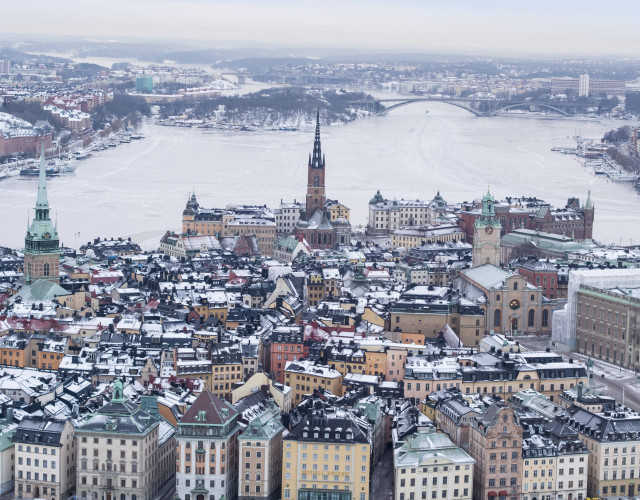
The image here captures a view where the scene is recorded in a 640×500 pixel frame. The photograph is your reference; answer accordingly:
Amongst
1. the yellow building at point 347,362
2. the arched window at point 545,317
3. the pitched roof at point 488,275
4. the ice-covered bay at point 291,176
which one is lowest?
the ice-covered bay at point 291,176

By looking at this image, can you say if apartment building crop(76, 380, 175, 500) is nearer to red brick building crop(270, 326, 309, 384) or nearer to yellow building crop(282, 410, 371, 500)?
yellow building crop(282, 410, 371, 500)

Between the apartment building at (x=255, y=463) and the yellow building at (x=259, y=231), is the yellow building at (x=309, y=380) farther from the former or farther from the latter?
the yellow building at (x=259, y=231)

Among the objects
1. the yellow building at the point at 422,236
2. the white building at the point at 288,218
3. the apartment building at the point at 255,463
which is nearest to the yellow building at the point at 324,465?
the apartment building at the point at 255,463

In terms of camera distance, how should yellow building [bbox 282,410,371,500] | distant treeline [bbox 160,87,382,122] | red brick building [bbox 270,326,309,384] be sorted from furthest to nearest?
distant treeline [bbox 160,87,382,122]
red brick building [bbox 270,326,309,384]
yellow building [bbox 282,410,371,500]

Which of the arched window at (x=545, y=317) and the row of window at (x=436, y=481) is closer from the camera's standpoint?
the row of window at (x=436, y=481)

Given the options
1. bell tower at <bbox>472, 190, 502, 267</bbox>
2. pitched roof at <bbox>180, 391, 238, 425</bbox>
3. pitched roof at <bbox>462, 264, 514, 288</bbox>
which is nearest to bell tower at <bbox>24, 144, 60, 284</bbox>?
pitched roof at <bbox>462, 264, 514, 288</bbox>

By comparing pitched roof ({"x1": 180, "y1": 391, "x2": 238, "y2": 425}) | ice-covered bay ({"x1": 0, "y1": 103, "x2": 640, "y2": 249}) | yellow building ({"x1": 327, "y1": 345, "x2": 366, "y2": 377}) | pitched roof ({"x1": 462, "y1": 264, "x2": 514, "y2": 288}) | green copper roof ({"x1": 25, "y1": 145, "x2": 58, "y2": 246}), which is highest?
green copper roof ({"x1": 25, "y1": 145, "x2": 58, "y2": 246})
